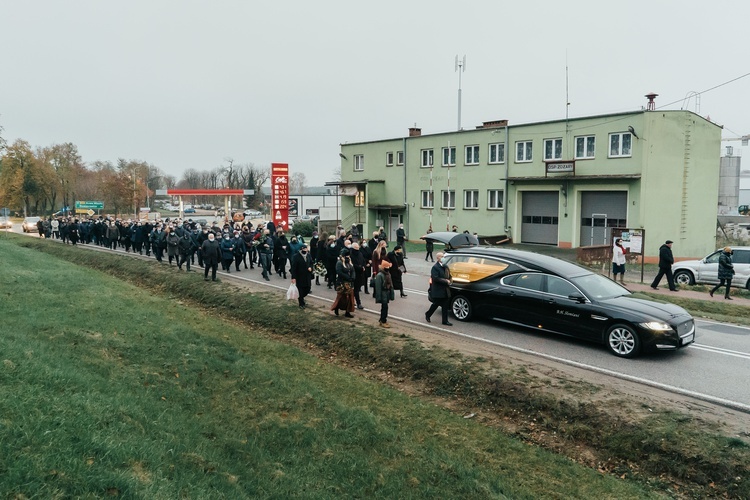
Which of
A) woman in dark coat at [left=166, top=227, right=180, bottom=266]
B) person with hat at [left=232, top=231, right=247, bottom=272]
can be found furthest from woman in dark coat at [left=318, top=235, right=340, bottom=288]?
woman in dark coat at [left=166, top=227, right=180, bottom=266]

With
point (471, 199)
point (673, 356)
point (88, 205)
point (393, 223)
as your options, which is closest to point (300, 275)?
point (673, 356)

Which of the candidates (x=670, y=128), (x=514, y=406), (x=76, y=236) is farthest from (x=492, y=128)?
(x=514, y=406)

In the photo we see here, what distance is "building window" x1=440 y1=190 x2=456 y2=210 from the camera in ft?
132

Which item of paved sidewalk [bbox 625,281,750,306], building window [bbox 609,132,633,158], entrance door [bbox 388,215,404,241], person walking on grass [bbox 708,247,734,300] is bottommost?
paved sidewalk [bbox 625,281,750,306]

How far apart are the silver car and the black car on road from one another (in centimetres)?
1048

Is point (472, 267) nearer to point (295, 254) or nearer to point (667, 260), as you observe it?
point (295, 254)

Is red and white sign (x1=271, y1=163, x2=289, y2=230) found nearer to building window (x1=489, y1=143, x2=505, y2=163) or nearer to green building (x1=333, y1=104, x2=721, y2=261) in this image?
green building (x1=333, y1=104, x2=721, y2=261)

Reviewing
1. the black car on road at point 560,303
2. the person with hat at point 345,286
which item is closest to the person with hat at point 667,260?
the black car on road at point 560,303

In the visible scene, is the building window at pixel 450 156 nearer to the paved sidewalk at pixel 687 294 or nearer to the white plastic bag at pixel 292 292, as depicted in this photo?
the paved sidewalk at pixel 687 294

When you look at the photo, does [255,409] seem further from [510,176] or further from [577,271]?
[510,176]

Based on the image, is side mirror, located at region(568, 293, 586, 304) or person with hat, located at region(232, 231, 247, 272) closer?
side mirror, located at region(568, 293, 586, 304)

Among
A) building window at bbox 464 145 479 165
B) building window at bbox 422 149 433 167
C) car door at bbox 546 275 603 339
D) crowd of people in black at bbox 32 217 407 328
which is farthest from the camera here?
building window at bbox 422 149 433 167

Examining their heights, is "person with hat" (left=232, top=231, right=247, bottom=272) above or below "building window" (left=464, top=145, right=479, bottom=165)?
below

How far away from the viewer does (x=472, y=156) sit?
39.3m
